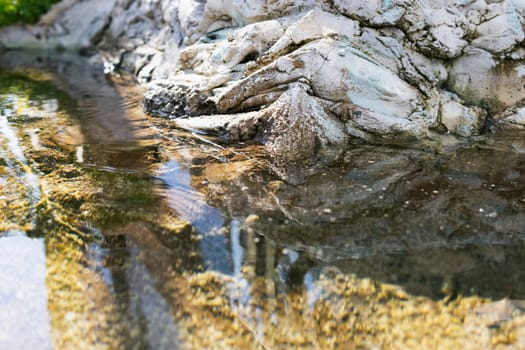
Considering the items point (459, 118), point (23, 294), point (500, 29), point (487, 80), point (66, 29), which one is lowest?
point (23, 294)

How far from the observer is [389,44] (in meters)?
5.65

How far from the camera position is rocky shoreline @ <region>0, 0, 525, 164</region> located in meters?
5.21

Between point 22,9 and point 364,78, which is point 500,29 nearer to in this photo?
point 364,78

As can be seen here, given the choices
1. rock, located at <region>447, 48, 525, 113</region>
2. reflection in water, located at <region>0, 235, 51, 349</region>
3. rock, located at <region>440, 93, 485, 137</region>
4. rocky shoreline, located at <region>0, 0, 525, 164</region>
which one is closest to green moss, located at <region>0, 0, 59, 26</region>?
rocky shoreline, located at <region>0, 0, 525, 164</region>

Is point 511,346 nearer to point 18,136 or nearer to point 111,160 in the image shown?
point 111,160

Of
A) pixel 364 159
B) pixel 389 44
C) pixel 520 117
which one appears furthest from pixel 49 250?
pixel 520 117

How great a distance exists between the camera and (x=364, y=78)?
A: 17.5 feet

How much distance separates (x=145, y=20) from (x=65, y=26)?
503 cm

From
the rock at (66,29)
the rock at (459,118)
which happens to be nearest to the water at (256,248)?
the rock at (459,118)

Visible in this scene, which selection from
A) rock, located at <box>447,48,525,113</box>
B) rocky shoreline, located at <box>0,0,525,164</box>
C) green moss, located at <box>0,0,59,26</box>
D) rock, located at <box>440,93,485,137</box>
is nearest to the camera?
rocky shoreline, located at <box>0,0,525,164</box>

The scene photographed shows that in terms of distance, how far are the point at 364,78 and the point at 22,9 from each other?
1424cm

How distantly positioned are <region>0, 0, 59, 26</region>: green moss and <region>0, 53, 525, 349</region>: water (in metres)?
12.2

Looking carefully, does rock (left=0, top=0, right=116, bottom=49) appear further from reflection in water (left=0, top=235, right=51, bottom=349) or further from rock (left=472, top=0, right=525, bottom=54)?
reflection in water (left=0, top=235, right=51, bottom=349)

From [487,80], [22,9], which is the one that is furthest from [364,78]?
[22,9]
